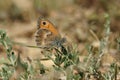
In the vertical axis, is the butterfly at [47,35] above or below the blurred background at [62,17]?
below

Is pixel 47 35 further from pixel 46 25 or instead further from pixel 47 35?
pixel 46 25

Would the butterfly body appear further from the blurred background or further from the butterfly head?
the blurred background

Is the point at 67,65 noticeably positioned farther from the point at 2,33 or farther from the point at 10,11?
the point at 10,11

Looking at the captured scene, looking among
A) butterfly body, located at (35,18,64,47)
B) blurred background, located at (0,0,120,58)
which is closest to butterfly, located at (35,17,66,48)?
butterfly body, located at (35,18,64,47)

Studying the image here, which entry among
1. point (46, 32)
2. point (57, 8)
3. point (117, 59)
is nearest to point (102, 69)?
point (117, 59)

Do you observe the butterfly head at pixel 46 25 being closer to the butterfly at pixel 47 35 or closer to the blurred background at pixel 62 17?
the butterfly at pixel 47 35

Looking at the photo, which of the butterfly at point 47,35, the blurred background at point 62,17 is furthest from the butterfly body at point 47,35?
the blurred background at point 62,17

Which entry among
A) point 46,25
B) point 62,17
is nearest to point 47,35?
point 46,25

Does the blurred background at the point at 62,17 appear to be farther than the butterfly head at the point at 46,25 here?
Yes
